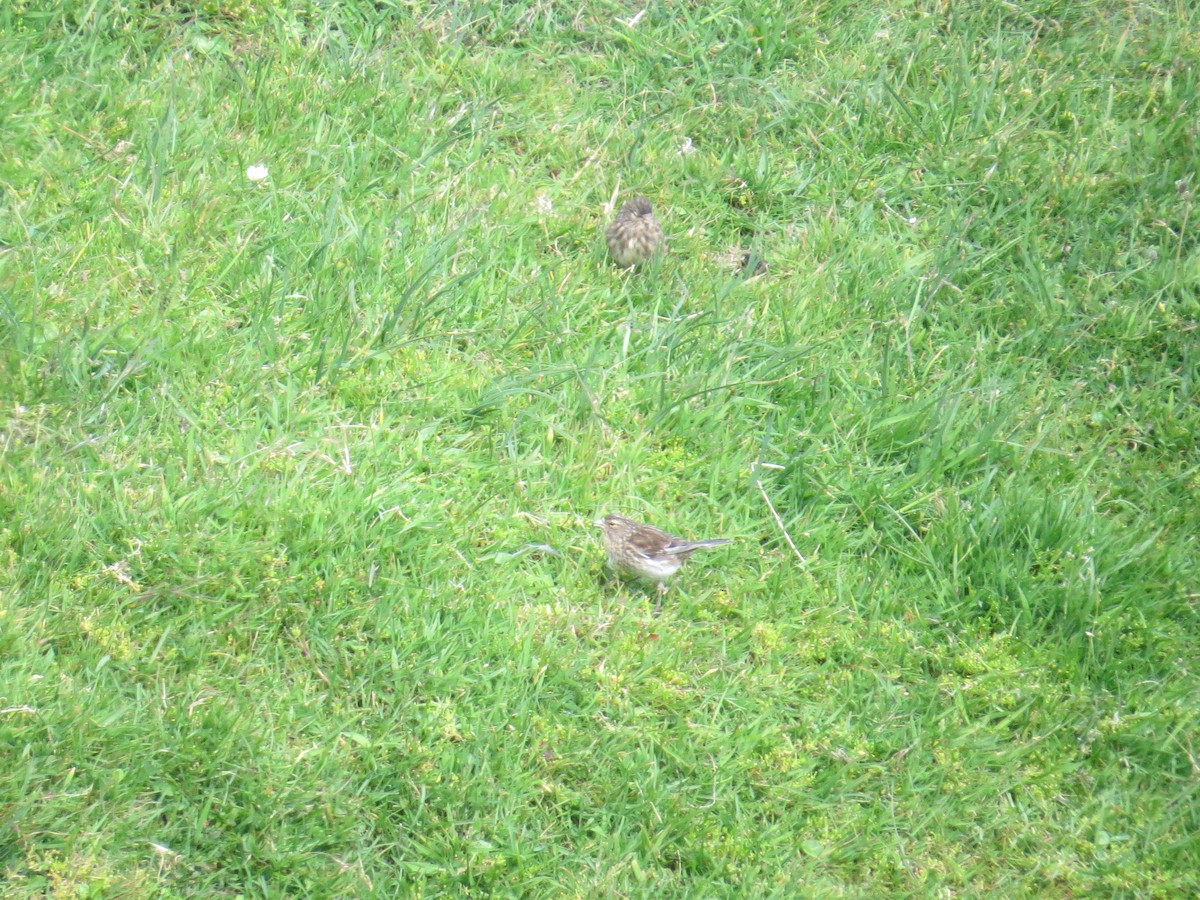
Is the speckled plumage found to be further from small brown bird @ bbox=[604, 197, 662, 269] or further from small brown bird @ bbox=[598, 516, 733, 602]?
small brown bird @ bbox=[604, 197, 662, 269]

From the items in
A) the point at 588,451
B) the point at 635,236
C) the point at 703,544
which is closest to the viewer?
the point at 703,544

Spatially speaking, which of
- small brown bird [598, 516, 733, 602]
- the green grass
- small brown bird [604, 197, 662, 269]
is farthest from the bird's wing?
small brown bird [604, 197, 662, 269]

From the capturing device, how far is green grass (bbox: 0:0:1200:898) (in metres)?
4.63

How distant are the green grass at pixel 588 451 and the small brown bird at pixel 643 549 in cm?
15

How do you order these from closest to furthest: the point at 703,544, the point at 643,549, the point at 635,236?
the point at 643,549
the point at 703,544
the point at 635,236

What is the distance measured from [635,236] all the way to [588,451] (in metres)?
1.52

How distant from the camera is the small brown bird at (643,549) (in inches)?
210

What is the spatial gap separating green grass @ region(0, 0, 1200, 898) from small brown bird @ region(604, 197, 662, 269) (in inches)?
5.5

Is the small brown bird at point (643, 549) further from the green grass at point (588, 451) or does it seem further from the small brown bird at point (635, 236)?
the small brown bird at point (635, 236)

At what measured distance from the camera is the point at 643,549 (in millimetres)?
5344

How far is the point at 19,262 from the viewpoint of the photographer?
573cm

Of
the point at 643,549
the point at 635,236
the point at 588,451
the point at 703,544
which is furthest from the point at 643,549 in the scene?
the point at 635,236

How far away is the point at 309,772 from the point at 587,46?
5.32 metres

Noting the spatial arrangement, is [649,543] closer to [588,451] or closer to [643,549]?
[643,549]
